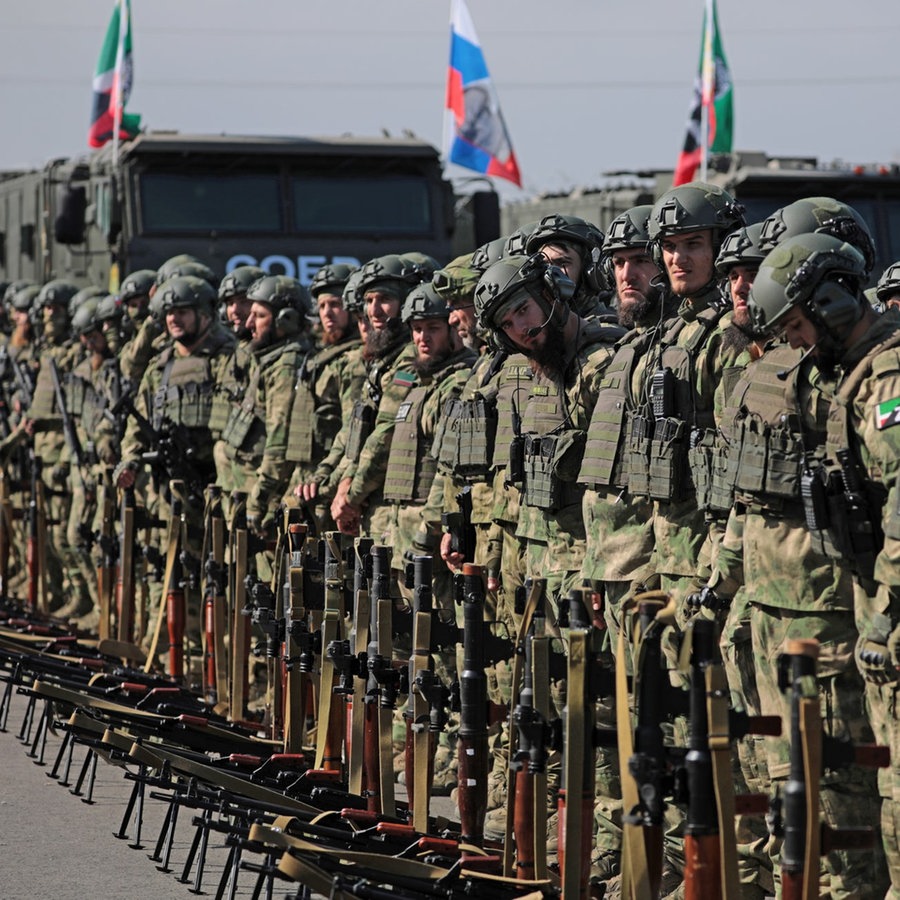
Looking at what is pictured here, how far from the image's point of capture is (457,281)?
953 centimetres

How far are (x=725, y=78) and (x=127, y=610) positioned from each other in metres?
13.1

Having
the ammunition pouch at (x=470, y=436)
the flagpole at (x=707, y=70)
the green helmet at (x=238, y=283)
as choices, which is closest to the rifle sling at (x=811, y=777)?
the ammunition pouch at (x=470, y=436)

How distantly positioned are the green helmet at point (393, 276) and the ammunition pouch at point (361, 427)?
0.65 metres

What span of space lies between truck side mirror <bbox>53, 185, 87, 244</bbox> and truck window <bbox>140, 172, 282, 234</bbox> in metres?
0.83

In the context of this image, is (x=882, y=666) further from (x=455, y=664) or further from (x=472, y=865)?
(x=455, y=664)

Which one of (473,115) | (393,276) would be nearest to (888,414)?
(393,276)

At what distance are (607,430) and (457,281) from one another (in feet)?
6.96

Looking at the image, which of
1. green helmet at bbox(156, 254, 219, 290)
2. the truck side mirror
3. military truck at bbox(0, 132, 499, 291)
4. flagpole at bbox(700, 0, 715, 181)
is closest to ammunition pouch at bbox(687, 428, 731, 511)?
green helmet at bbox(156, 254, 219, 290)

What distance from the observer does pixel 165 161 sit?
707 inches

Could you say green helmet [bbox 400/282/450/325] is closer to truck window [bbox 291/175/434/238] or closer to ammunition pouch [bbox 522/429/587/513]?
ammunition pouch [bbox 522/429/587/513]

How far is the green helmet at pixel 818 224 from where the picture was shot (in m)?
6.77

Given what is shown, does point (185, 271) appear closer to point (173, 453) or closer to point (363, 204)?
point (173, 453)

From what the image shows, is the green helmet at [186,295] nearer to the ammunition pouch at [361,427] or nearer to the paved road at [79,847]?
the ammunition pouch at [361,427]

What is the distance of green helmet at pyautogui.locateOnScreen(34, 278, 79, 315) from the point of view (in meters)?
17.5
